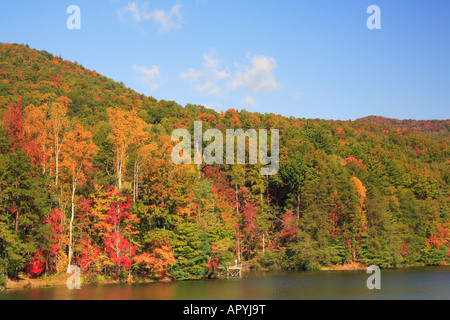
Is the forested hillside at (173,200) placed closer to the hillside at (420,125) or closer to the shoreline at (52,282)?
the shoreline at (52,282)

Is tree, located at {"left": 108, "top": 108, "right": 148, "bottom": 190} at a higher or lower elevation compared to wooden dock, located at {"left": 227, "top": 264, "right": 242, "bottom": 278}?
higher

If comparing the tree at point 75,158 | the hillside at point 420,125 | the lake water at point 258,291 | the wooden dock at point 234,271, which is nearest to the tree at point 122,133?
the tree at point 75,158

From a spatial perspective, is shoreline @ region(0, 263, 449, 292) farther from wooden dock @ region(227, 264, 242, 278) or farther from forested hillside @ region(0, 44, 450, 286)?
wooden dock @ region(227, 264, 242, 278)

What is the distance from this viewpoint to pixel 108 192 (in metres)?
41.3

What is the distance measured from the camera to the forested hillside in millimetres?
38688

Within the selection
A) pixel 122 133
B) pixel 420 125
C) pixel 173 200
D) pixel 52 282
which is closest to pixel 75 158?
pixel 122 133

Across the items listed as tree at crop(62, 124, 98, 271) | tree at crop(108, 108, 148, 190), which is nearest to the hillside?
tree at crop(108, 108, 148, 190)

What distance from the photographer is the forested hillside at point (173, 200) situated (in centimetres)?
3869

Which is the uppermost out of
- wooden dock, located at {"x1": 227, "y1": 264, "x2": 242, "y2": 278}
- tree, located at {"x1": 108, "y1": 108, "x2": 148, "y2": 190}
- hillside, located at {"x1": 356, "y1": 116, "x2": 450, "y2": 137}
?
hillside, located at {"x1": 356, "y1": 116, "x2": 450, "y2": 137}

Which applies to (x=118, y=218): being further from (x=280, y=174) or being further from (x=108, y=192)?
(x=280, y=174)

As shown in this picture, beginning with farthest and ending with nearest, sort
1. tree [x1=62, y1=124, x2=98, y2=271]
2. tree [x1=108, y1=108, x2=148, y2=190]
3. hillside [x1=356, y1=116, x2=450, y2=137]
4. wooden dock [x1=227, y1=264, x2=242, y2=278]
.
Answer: hillside [x1=356, y1=116, x2=450, y2=137], wooden dock [x1=227, y1=264, x2=242, y2=278], tree [x1=108, y1=108, x2=148, y2=190], tree [x1=62, y1=124, x2=98, y2=271]

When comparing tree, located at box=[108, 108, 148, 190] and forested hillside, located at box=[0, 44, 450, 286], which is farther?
tree, located at box=[108, 108, 148, 190]
